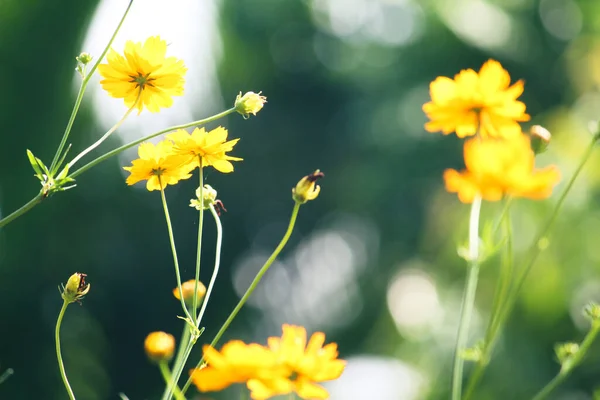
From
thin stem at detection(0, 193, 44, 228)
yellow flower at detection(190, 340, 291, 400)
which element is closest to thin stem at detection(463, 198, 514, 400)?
yellow flower at detection(190, 340, 291, 400)

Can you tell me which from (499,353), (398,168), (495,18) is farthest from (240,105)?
(495,18)

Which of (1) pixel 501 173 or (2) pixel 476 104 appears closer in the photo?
(1) pixel 501 173

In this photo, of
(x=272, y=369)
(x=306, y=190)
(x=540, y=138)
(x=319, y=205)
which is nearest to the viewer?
(x=272, y=369)

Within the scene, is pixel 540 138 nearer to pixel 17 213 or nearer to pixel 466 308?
pixel 466 308

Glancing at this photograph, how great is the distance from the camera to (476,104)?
17.4 inches

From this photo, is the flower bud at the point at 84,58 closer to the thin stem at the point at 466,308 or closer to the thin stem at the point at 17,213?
the thin stem at the point at 17,213

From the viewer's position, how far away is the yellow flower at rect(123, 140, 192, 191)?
392 mm

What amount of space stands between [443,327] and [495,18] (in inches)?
83.1

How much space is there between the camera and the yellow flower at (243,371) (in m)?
0.28

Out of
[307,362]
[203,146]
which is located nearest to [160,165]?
[203,146]

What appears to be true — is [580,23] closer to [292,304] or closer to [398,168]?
[398,168]

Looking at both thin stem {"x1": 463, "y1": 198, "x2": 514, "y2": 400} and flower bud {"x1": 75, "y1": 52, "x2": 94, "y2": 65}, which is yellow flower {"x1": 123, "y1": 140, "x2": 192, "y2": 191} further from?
thin stem {"x1": 463, "y1": 198, "x2": 514, "y2": 400}

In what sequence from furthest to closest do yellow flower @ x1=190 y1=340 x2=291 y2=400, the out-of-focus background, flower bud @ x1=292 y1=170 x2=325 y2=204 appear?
the out-of-focus background < flower bud @ x1=292 y1=170 x2=325 y2=204 < yellow flower @ x1=190 y1=340 x2=291 y2=400

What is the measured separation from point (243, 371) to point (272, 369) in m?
0.01
